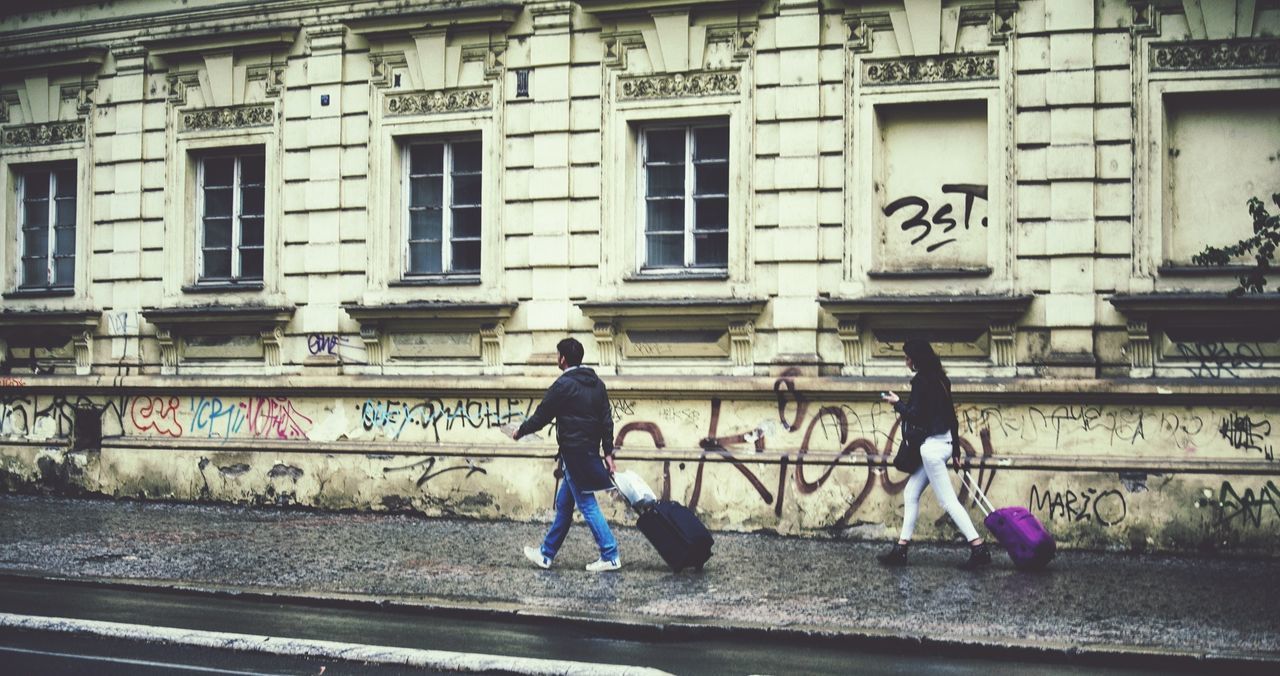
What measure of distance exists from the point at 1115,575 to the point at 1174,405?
6.16ft

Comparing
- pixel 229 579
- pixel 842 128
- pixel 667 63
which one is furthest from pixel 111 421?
pixel 842 128

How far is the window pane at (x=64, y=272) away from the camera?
16.6 metres

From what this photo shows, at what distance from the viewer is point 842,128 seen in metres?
12.9

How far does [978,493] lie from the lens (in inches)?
450

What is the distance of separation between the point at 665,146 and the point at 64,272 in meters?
7.74

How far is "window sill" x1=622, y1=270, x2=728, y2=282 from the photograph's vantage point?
1327 cm

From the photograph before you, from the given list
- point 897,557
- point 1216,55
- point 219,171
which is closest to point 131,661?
point 897,557

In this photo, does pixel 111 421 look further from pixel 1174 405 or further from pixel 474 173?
pixel 1174 405

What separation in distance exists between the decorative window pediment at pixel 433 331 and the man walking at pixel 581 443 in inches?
132

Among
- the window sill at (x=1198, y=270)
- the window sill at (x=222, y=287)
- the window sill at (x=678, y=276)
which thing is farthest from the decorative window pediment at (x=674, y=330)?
the window sill at (x=222, y=287)

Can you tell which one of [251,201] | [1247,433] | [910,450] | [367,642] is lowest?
[367,642]

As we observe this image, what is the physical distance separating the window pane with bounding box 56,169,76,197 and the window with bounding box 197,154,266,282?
1920mm

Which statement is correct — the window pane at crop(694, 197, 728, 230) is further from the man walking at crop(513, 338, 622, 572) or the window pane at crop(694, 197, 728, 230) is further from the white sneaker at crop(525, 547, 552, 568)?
the white sneaker at crop(525, 547, 552, 568)

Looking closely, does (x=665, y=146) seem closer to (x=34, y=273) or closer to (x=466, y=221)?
(x=466, y=221)
